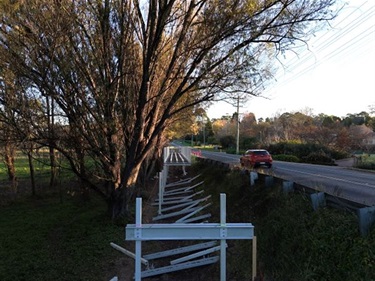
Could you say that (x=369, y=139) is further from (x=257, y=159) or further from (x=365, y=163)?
(x=257, y=159)

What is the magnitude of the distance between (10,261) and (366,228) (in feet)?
25.8

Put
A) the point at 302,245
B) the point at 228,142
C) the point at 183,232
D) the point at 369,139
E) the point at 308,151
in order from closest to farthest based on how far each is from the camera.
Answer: the point at 183,232 → the point at 302,245 → the point at 308,151 → the point at 369,139 → the point at 228,142

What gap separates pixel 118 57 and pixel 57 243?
227 inches

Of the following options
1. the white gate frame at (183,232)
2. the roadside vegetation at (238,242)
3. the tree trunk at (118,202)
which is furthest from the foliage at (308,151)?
the white gate frame at (183,232)

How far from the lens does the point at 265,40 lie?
391 inches

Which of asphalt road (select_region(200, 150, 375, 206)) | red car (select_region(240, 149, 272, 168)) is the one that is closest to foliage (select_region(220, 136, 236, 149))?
red car (select_region(240, 149, 272, 168))

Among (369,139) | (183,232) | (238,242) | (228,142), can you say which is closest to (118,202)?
(238,242)

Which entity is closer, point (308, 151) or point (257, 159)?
point (257, 159)

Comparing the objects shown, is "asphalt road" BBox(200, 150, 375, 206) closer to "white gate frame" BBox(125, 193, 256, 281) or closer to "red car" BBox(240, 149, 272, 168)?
"white gate frame" BBox(125, 193, 256, 281)

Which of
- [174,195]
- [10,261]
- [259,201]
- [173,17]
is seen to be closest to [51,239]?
[10,261]

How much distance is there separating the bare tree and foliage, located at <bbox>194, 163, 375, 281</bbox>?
165 inches

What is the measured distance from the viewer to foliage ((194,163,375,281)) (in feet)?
17.4

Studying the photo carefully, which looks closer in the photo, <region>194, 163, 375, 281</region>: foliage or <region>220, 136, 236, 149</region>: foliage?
<region>194, 163, 375, 281</region>: foliage

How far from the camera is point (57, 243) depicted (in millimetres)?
10336
